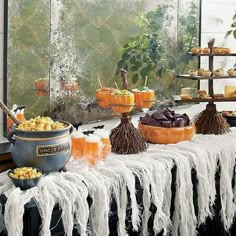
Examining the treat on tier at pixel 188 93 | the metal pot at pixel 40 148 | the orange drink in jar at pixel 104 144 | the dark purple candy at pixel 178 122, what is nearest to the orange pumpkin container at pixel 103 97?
the orange drink in jar at pixel 104 144

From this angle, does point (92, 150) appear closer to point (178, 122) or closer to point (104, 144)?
point (104, 144)

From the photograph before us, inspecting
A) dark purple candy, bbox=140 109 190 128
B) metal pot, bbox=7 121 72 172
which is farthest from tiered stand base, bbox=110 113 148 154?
metal pot, bbox=7 121 72 172

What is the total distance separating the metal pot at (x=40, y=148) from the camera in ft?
5.27

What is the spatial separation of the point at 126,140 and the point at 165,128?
25 cm

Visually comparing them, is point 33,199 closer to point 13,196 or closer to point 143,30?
point 13,196

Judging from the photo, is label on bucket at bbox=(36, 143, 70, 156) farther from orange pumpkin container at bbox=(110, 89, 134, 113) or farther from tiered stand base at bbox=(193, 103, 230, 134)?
tiered stand base at bbox=(193, 103, 230, 134)

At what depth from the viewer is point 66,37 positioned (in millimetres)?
2125

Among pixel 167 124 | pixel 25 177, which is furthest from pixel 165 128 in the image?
pixel 25 177

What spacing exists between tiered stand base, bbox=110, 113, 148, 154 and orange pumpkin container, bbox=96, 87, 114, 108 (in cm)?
10

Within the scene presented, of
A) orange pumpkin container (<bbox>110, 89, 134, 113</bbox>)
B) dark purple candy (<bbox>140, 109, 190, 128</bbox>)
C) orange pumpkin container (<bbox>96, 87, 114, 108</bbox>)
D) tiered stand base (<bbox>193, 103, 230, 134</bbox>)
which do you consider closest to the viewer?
orange pumpkin container (<bbox>110, 89, 134, 113</bbox>)

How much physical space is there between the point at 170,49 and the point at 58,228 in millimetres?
1476

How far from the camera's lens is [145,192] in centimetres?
183

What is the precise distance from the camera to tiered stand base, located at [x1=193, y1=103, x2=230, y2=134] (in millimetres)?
2447

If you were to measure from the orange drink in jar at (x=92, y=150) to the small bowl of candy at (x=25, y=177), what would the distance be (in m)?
0.28
